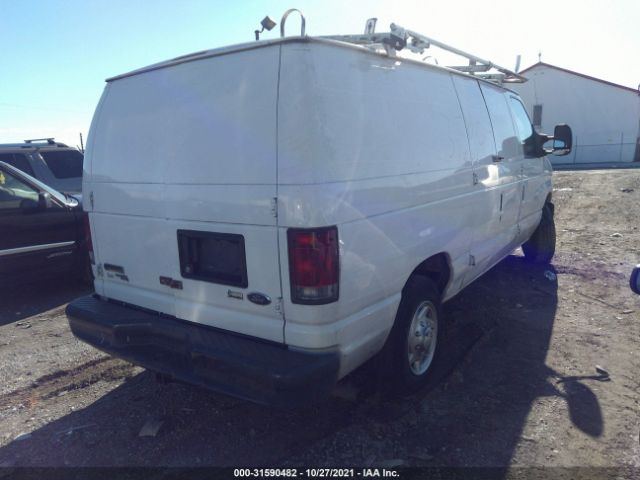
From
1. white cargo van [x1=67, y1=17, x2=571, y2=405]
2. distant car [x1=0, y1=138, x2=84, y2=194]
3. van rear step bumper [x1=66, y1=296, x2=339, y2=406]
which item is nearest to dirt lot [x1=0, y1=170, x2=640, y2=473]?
white cargo van [x1=67, y1=17, x2=571, y2=405]

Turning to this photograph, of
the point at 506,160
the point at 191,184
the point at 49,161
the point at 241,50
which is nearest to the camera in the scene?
the point at 241,50

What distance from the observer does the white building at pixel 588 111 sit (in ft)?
98.4

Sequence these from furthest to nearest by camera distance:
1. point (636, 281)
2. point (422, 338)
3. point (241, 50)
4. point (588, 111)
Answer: point (588, 111)
point (422, 338)
point (241, 50)
point (636, 281)

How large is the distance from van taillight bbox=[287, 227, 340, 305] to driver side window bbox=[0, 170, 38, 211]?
4.53 m

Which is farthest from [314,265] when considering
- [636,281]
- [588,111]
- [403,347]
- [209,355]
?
[588,111]

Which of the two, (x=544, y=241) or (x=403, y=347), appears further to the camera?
(x=544, y=241)

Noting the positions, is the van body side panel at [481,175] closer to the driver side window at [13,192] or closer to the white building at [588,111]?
the driver side window at [13,192]

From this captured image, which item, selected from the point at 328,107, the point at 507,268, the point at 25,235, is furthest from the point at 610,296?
the point at 25,235

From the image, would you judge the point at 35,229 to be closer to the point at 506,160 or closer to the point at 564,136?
the point at 506,160

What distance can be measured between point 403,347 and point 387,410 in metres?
0.47

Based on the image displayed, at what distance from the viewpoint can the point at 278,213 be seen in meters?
2.50

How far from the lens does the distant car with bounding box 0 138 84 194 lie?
7.92m

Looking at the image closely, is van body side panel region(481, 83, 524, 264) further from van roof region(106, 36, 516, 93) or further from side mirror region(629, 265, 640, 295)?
side mirror region(629, 265, 640, 295)

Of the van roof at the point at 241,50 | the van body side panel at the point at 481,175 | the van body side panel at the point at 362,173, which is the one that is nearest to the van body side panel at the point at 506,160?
the van body side panel at the point at 481,175
